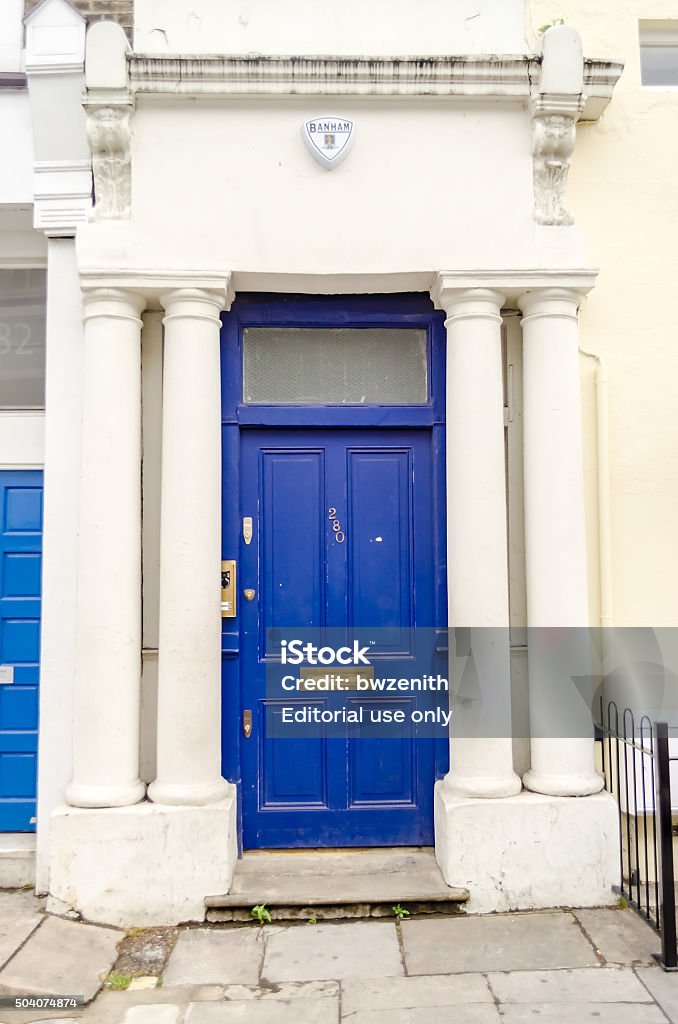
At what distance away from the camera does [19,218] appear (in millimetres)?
4812

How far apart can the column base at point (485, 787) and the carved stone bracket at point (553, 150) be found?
9.89 feet

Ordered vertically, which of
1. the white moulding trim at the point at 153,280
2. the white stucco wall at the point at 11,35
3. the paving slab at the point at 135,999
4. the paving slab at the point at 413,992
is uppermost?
the white stucco wall at the point at 11,35

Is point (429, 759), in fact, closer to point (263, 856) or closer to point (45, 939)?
point (263, 856)

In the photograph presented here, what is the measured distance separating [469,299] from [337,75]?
138cm

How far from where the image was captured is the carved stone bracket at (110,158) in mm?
4383

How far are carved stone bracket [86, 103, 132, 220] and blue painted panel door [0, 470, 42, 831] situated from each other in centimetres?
159

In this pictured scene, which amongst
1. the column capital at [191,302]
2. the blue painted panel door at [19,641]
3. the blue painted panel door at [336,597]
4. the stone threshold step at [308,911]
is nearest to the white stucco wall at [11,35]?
the column capital at [191,302]

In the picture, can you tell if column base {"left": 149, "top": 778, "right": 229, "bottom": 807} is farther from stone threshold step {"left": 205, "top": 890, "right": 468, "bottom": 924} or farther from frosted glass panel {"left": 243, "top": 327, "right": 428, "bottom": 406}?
frosted glass panel {"left": 243, "top": 327, "right": 428, "bottom": 406}

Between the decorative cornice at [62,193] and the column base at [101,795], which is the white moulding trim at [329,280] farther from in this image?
the column base at [101,795]

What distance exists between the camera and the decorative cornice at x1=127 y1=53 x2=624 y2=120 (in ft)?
14.3

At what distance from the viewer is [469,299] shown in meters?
4.50

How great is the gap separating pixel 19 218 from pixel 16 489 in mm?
1570

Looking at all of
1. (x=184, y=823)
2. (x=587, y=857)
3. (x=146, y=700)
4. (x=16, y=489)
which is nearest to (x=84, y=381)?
(x=16, y=489)

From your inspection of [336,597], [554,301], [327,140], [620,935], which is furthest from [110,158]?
[620,935]
